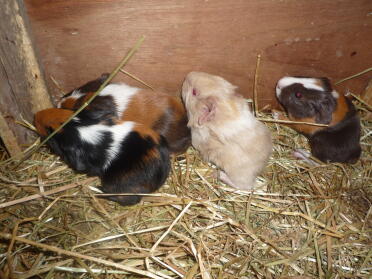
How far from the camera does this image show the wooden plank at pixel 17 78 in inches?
70.5

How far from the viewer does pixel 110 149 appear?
196 cm

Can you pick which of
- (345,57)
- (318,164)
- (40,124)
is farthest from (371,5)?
(40,124)

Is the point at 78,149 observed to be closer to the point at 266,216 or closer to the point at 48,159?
the point at 48,159

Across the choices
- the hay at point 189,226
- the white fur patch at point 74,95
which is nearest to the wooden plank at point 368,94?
the hay at point 189,226

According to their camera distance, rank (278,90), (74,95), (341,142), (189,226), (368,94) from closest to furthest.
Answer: (189,226) → (74,95) → (341,142) → (278,90) → (368,94)

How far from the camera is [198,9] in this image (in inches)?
Answer: 80.3

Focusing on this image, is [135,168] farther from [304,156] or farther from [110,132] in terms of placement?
[304,156]

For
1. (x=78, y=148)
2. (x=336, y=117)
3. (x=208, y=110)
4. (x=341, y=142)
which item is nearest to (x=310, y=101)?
(x=336, y=117)

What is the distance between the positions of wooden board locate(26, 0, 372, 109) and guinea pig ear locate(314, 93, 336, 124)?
0.96ft

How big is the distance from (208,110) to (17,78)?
1.34 m

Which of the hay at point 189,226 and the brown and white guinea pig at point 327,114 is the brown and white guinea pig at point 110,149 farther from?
the brown and white guinea pig at point 327,114

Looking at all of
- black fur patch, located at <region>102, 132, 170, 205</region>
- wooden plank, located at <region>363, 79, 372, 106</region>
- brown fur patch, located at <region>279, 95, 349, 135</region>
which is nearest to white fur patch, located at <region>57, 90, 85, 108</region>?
black fur patch, located at <region>102, 132, 170, 205</region>

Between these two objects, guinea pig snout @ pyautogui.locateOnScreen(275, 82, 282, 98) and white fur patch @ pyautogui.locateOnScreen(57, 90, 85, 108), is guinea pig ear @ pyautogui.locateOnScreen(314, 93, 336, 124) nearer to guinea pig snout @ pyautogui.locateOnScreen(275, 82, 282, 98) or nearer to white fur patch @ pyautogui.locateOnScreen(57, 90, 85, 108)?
guinea pig snout @ pyautogui.locateOnScreen(275, 82, 282, 98)

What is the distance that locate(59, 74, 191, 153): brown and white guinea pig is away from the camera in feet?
7.51
